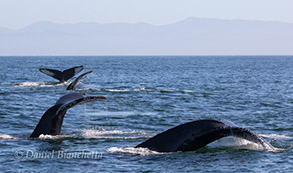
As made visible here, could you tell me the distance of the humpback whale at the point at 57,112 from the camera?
11.8m

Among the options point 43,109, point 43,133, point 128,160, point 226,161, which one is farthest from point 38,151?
point 43,109

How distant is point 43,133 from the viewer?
13141mm

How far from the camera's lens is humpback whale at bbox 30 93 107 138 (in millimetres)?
11781

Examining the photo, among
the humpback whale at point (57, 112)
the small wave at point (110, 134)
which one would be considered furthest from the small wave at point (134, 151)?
the small wave at point (110, 134)

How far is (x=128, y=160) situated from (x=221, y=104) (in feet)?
59.1

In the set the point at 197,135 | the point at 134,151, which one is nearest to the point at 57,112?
the point at 134,151

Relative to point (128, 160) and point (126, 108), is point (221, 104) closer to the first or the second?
point (126, 108)

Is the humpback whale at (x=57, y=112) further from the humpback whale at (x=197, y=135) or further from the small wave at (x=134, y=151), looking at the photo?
the humpback whale at (x=197, y=135)

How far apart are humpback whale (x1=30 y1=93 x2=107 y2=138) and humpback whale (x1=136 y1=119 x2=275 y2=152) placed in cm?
181

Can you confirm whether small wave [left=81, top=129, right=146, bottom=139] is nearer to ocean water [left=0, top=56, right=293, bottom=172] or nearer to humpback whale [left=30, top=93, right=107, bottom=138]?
ocean water [left=0, top=56, right=293, bottom=172]

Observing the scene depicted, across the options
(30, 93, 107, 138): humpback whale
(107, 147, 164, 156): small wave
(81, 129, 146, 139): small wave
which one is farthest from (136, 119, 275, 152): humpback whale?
(81, 129, 146, 139): small wave

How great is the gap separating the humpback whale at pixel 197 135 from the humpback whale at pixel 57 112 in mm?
1812

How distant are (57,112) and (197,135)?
375 cm

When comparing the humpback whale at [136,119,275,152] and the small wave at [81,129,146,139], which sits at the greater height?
the humpback whale at [136,119,275,152]
